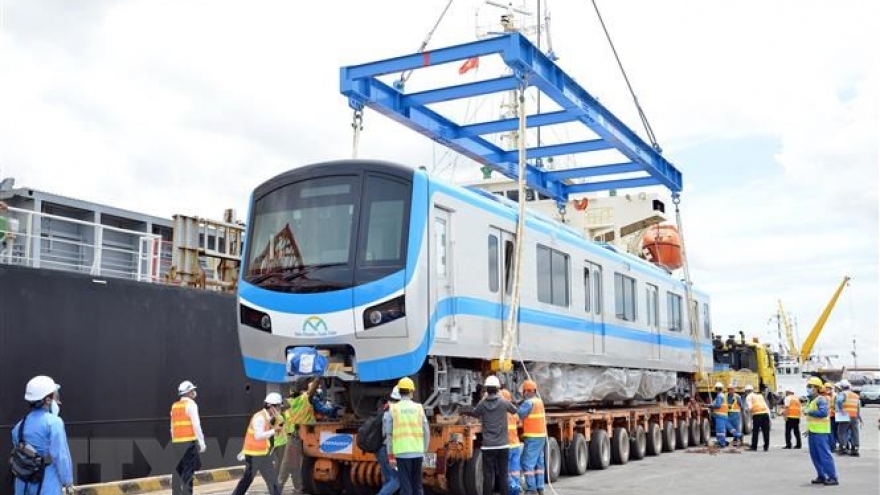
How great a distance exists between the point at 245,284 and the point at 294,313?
89cm

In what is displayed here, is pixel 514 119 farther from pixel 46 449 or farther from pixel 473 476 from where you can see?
pixel 46 449

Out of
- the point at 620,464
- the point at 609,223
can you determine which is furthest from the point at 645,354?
the point at 609,223

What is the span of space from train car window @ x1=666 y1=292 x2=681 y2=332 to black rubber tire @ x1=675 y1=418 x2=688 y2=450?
2131mm

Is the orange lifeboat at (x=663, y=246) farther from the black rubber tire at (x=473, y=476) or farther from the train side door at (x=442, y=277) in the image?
the train side door at (x=442, y=277)

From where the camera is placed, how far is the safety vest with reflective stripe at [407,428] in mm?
Result: 9078

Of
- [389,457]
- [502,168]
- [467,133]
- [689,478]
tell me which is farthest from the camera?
[502,168]

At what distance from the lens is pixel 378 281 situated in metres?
9.70

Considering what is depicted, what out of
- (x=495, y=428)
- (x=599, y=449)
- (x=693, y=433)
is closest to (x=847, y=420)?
(x=693, y=433)

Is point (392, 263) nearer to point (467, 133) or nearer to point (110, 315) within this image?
point (110, 315)

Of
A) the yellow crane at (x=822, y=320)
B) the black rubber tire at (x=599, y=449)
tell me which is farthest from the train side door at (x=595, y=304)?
the yellow crane at (x=822, y=320)

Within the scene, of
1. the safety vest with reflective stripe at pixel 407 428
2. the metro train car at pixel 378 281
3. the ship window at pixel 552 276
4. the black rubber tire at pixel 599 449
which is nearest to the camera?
the safety vest with reflective stripe at pixel 407 428

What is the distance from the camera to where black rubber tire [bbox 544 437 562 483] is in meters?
12.5

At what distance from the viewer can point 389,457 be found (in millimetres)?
9742

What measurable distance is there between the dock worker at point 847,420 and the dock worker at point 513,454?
34.0 ft
